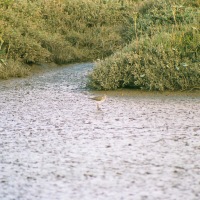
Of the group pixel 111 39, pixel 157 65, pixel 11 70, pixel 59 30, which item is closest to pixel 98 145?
pixel 157 65

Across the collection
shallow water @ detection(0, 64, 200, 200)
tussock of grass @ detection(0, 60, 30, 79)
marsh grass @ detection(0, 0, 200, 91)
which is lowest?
shallow water @ detection(0, 64, 200, 200)

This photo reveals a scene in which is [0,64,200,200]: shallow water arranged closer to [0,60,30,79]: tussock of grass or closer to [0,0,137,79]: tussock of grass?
[0,60,30,79]: tussock of grass

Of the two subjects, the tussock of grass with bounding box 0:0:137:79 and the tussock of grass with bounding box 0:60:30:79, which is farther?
the tussock of grass with bounding box 0:0:137:79

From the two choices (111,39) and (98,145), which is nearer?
(98,145)

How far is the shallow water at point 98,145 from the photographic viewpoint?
171 inches

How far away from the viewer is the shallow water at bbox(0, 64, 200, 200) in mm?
4348

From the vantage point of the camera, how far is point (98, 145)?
18.3 ft

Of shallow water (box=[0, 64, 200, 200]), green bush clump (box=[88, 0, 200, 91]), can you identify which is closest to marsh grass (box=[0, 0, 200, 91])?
green bush clump (box=[88, 0, 200, 91])

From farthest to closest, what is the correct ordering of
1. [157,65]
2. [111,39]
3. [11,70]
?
[111,39], [11,70], [157,65]

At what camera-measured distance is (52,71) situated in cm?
1098

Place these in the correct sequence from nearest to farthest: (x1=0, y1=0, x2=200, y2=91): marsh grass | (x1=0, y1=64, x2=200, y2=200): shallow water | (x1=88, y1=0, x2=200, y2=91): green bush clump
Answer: (x1=0, y1=64, x2=200, y2=200): shallow water
(x1=88, y1=0, x2=200, y2=91): green bush clump
(x1=0, y1=0, x2=200, y2=91): marsh grass

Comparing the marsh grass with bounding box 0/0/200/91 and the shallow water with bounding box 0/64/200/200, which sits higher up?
the marsh grass with bounding box 0/0/200/91

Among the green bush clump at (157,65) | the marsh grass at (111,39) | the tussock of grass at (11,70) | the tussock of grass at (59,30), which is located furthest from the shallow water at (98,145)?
the tussock of grass at (59,30)

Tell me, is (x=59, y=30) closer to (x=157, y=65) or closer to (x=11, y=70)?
(x=11, y=70)
